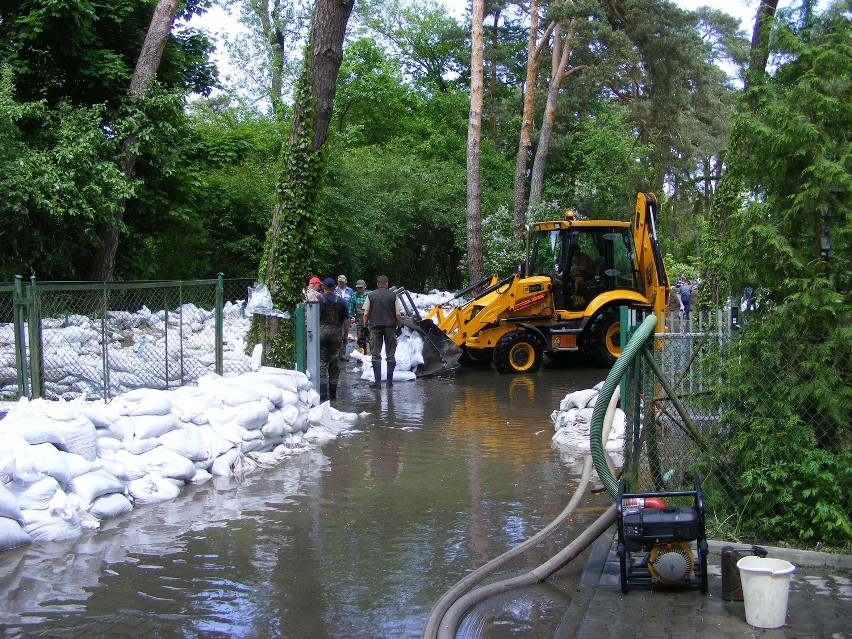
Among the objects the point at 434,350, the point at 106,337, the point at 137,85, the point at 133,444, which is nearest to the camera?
the point at 133,444

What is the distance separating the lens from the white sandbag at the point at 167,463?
771cm

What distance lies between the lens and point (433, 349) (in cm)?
1611

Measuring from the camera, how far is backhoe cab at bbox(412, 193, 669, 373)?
16500mm

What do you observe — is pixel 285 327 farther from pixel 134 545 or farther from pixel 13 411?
pixel 134 545

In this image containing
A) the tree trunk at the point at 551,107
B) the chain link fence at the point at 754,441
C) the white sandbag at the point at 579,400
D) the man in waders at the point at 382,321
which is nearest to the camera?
the chain link fence at the point at 754,441

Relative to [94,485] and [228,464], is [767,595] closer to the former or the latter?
[94,485]

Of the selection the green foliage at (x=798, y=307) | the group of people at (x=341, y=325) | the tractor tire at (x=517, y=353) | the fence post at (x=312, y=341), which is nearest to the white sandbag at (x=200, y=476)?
the fence post at (x=312, y=341)

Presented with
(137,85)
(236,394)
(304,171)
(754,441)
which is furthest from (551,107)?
(754,441)

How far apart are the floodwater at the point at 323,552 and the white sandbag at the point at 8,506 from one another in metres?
0.24

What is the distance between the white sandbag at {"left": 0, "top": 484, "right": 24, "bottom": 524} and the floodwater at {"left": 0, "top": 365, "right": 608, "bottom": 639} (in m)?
0.24

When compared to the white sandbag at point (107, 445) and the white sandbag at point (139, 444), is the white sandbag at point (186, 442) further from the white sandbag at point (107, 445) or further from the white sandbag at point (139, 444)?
the white sandbag at point (107, 445)

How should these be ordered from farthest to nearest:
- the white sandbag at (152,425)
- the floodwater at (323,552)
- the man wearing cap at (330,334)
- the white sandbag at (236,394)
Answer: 1. the man wearing cap at (330,334)
2. the white sandbag at (236,394)
3. the white sandbag at (152,425)
4. the floodwater at (323,552)

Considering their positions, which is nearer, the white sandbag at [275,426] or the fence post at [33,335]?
the fence post at [33,335]

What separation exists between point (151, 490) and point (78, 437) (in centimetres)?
77
